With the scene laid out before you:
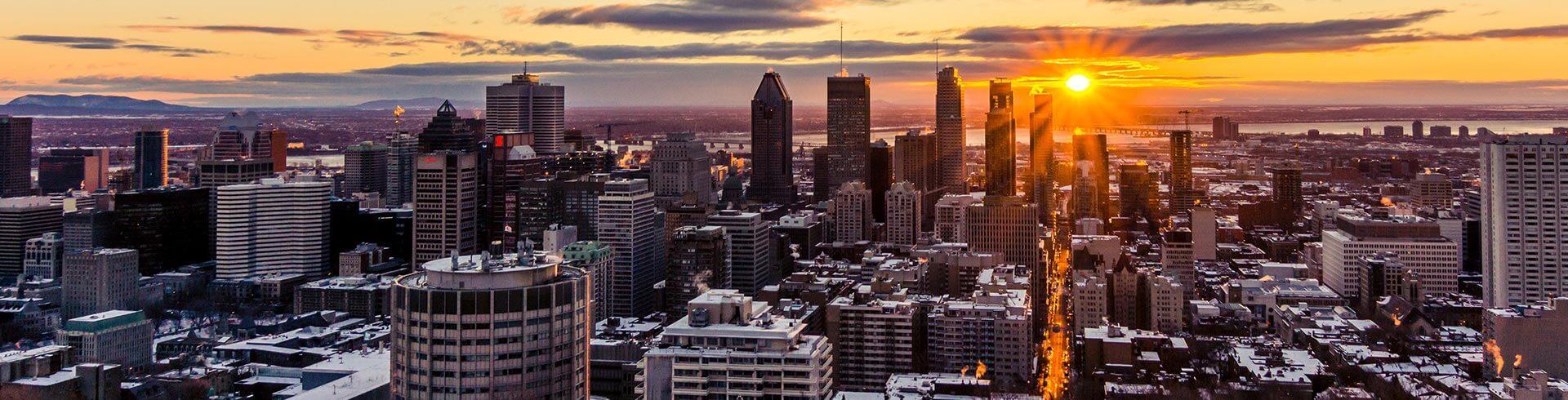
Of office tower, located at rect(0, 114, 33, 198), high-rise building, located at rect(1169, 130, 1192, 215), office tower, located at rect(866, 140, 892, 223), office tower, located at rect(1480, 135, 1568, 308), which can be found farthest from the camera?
office tower, located at rect(866, 140, 892, 223)

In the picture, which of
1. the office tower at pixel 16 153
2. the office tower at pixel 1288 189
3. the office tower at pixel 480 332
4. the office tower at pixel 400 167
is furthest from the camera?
the office tower at pixel 400 167

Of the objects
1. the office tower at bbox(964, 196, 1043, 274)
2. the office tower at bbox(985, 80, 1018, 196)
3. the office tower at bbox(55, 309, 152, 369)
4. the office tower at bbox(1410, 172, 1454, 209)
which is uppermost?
the office tower at bbox(985, 80, 1018, 196)

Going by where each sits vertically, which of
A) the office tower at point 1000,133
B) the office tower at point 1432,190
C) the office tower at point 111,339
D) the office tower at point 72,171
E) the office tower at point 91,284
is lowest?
the office tower at point 111,339

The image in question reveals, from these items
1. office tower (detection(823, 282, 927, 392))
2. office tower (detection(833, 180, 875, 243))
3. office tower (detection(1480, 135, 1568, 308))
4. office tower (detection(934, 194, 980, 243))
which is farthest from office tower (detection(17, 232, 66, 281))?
office tower (detection(1480, 135, 1568, 308))

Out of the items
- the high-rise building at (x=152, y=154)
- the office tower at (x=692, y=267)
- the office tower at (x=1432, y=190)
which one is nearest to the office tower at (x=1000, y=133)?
the office tower at (x=1432, y=190)

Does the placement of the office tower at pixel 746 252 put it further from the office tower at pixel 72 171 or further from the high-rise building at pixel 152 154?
the office tower at pixel 72 171

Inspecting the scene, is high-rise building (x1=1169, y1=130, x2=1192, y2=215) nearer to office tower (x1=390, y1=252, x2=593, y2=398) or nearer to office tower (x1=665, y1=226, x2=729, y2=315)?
office tower (x1=665, y1=226, x2=729, y2=315)

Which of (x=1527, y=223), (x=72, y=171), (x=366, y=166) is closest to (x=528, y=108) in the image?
(x=366, y=166)
